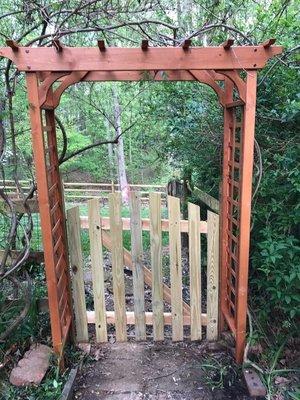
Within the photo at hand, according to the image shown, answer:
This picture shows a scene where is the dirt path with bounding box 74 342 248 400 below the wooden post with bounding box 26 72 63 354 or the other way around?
below

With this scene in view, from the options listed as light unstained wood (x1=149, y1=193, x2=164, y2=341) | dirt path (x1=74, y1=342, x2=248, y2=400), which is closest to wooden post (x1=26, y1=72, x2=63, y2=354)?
dirt path (x1=74, y1=342, x2=248, y2=400)

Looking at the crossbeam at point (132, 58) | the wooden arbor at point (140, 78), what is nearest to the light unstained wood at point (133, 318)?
the wooden arbor at point (140, 78)

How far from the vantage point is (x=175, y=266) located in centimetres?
263

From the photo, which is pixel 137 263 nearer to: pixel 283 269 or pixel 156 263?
pixel 156 263

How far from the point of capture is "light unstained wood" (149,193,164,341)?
252 cm

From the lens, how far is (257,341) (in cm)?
244

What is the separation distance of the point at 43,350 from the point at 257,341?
1.60 metres

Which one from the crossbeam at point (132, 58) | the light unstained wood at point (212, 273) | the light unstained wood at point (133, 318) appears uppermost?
the crossbeam at point (132, 58)

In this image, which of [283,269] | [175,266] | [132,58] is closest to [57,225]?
[175,266]

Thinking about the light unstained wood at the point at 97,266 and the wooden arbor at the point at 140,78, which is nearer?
the wooden arbor at the point at 140,78

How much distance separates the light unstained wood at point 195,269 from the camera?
256 centimetres

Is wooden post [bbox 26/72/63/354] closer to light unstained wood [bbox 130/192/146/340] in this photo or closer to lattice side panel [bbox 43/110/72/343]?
lattice side panel [bbox 43/110/72/343]

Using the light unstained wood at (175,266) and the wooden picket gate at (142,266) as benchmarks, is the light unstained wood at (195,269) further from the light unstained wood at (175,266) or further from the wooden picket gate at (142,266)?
the light unstained wood at (175,266)

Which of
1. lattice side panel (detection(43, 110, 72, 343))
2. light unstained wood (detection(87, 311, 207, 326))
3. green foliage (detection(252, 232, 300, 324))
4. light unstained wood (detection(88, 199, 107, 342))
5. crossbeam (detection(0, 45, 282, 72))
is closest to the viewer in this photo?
crossbeam (detection(0, 45, 282, 72))
